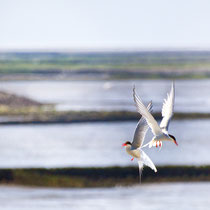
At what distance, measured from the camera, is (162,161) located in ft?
106

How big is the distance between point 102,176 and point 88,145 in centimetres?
970

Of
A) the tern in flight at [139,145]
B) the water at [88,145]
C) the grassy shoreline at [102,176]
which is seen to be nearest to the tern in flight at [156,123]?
the tern in flight at [139,145]

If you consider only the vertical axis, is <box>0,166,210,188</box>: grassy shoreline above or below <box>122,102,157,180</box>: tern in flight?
below

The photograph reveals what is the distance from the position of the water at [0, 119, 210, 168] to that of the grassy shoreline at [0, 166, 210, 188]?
1.33 meters

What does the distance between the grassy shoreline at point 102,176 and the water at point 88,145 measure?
1.33m

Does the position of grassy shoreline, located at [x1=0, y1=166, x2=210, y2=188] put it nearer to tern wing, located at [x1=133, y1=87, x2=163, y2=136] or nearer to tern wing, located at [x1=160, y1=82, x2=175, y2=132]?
tern wing, located at [x1=160, y1=82, x2=175, y2=132]

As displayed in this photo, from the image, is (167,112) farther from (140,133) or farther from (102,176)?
(102,176)

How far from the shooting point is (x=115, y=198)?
1101 inches

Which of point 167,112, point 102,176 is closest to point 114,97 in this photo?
point 102,176

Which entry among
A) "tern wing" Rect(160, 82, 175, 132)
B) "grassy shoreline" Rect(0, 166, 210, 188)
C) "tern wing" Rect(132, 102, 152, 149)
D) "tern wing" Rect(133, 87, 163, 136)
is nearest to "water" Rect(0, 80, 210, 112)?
"grassy shoreline" Rect(0, 166, 210, 188)

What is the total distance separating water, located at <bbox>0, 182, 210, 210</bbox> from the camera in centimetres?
2723

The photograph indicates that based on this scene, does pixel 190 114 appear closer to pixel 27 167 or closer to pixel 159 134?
A: pixel 27 167

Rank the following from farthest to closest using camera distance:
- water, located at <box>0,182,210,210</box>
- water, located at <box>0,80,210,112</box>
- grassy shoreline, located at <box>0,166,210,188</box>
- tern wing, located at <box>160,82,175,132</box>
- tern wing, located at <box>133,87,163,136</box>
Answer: water, located at <box>0,80,210,112</box> → grassy shoreline, located at <box>0,166,210,188</box> → water, located at <box>0,182,210,210</box> → tern wing, located at <box>160,82,175,132</box> → tern wing, located at <box>133,87,163,136</box>

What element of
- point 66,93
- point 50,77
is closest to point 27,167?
point 66,93
